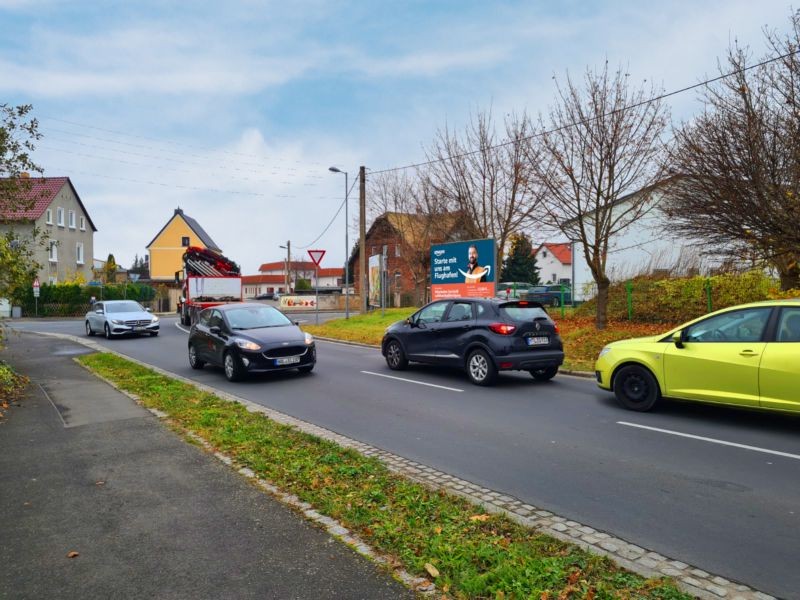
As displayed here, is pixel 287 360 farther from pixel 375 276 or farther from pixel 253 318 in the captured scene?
pixel 375 276

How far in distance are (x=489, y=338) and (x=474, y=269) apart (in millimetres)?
9199

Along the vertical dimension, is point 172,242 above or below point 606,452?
above

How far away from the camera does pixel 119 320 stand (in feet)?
72.9

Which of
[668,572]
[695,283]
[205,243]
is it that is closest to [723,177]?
[695,283]

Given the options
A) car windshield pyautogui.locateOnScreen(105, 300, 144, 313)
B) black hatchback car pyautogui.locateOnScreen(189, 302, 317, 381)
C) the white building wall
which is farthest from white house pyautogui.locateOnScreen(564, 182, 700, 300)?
car windshield pyautogui.locateOnScreen(105, 300, 144, 313)

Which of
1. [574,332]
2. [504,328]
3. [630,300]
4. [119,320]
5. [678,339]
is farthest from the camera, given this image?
[119,320]

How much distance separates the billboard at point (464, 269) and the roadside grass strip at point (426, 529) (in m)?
12.8

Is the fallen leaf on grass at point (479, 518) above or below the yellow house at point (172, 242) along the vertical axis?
below

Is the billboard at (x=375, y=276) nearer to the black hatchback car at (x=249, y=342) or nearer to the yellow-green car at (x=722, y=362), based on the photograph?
the black hatchback car at (x=249, y=342)

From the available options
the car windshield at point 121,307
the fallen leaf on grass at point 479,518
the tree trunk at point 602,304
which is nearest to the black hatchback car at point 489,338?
the fallen leaf on grass at point 479,518

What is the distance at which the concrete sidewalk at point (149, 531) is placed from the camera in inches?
135

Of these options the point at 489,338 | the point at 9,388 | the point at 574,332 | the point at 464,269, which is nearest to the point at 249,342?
the point at 9,388

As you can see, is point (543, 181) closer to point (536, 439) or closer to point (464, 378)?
point (464, 378)

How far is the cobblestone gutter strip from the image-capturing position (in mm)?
3408
